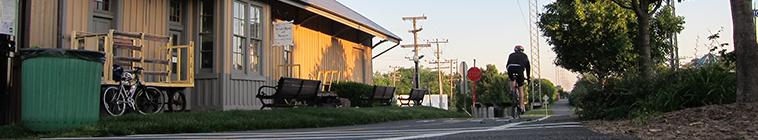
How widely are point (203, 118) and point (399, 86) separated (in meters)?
130

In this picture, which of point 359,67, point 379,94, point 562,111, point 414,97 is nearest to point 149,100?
point 379,94

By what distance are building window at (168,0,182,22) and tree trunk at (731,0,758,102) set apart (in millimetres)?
11116

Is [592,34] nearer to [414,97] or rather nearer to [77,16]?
[414,97]

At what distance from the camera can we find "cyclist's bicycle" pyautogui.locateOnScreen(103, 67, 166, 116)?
9.86 meters

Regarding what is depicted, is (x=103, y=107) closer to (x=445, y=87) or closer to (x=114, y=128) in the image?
(x=114, y=128)

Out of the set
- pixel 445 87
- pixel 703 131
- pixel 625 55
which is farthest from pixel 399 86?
pixel 703 131

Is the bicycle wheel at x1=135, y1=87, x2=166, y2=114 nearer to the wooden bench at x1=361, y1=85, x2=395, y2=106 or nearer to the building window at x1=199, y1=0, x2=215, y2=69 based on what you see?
the building window at x1=199, y1=0, x2=215, y2=69

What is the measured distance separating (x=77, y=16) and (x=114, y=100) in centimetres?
233

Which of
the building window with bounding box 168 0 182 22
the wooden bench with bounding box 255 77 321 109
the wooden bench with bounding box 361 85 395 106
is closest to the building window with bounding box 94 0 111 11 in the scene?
the building window with bounding box 168 0 182 22

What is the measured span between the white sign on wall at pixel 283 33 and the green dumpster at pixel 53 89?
9493 millimetres

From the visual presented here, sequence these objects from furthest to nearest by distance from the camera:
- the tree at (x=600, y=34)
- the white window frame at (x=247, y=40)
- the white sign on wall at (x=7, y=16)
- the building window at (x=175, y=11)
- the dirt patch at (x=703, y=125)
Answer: the tree at (x=600, y=34), the white window frame at (x=247, y=40), the building window at (x=175, y=11), the white sign on wall at (x=7, y=16), the dirt patch at (x=703, y=125)

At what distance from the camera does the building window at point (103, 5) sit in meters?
12.1

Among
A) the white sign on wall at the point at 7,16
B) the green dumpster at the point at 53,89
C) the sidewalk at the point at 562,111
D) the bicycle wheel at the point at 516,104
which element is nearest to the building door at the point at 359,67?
the sidewalk at the point at 562,111

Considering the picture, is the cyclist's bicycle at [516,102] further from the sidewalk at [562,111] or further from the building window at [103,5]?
the building window at [103,5]
